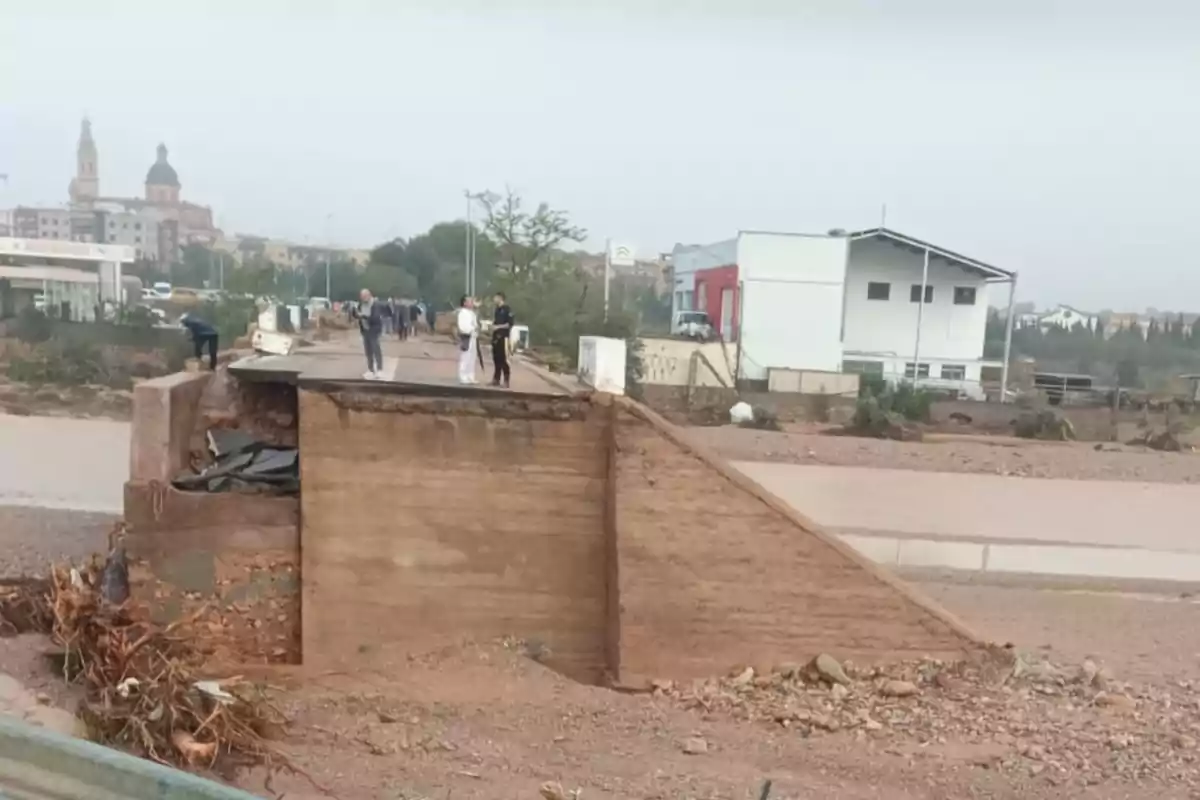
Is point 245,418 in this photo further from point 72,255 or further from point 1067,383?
point 72,255

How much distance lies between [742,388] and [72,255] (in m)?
38.7

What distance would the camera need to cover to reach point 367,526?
919 centimetres

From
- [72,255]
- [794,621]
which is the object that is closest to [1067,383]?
[794,621]

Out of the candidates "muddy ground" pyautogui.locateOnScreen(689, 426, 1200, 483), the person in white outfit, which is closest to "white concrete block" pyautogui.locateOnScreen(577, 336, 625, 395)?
the person in white outfit

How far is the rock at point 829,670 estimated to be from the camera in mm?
8898

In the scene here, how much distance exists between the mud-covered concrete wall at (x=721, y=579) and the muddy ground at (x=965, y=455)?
55.0 feet

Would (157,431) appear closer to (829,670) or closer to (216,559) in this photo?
(216,559)

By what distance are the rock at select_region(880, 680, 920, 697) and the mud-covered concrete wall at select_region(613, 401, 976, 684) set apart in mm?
359

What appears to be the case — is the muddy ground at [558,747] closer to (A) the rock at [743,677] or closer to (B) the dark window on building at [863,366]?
(A) the rock at [743,677]

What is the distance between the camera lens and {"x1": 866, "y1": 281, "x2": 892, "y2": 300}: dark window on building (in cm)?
3847

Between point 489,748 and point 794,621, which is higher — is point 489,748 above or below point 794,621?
below

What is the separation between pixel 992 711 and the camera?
8531mm

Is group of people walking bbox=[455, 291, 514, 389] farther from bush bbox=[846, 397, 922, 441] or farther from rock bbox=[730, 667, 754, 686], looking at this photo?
bush bbox=[846, 397, 922, 441]

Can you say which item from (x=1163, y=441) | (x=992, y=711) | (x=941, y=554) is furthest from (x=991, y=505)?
(x=992, y=711)
